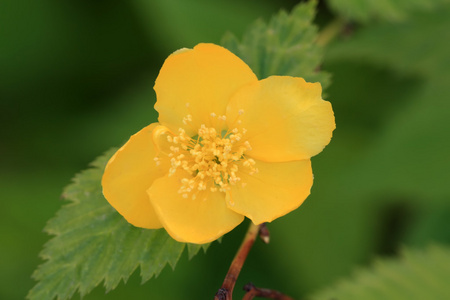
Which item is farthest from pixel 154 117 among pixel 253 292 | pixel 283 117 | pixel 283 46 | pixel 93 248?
pixel 253 292

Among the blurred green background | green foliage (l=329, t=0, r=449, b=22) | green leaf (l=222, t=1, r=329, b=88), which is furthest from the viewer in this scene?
the blurred green background

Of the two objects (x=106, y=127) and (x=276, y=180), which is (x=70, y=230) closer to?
(x=276, y=180)

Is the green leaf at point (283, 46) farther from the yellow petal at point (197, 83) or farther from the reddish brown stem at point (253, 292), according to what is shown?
the reddish brown stem at point (253, 292)

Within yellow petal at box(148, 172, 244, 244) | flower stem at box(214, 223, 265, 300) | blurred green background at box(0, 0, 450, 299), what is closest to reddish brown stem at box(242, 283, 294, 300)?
flower stem at box(214, 223, 265, 300)

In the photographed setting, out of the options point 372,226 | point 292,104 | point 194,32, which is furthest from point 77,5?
point 372,226

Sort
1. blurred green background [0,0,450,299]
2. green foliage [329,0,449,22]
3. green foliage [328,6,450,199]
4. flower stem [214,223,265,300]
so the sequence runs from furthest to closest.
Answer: blurred green background [0,0,450,299]
green foliage [328,6,450,199]
green foliage [329,0,449,22]
flower stem [214,223,265,300]

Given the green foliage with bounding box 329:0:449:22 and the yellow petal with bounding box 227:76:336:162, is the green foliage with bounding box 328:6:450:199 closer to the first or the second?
the green foliage with bounding box 329:0:449:22
